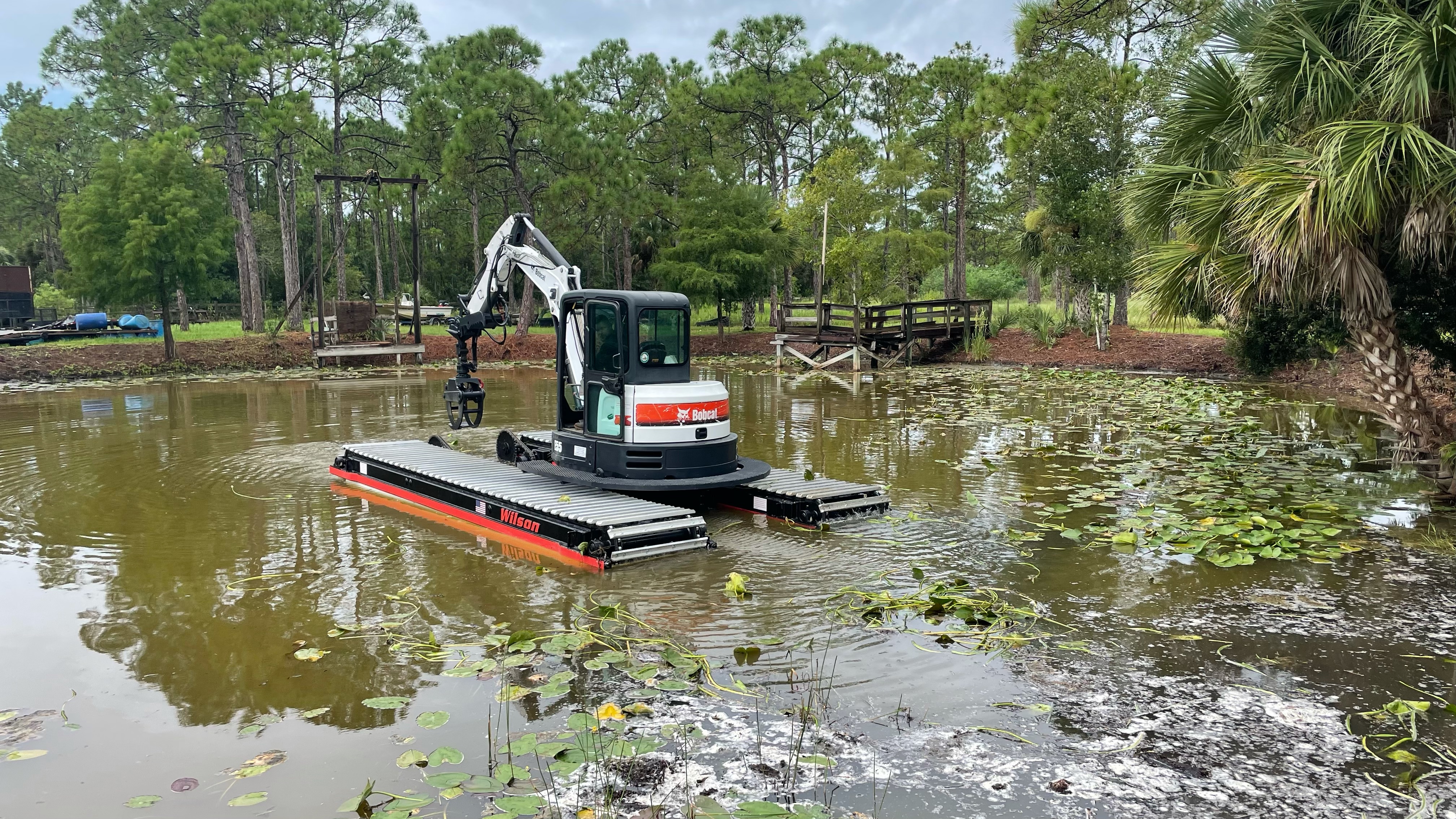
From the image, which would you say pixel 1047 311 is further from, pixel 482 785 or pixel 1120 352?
pixel 482 785

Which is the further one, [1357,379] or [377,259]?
[377,259]

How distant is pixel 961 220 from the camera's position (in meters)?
35.4

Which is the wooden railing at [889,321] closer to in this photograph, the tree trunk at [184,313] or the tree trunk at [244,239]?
the tree trunk at [244,239]

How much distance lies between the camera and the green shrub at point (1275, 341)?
17203mm

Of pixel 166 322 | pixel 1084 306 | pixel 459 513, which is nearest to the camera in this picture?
pixel 459 513

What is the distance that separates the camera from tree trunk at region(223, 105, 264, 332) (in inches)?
1382

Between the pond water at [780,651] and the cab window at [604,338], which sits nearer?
the pond water at [780,651]

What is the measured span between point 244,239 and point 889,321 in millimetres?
24587

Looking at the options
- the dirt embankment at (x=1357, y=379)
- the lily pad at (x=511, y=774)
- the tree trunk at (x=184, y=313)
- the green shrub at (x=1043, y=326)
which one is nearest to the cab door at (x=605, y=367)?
the lily pad at (x=511, y=774)

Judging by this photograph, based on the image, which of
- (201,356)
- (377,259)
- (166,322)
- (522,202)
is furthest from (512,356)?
(166,322)

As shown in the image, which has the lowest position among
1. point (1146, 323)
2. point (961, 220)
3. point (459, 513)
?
point (459, 513)

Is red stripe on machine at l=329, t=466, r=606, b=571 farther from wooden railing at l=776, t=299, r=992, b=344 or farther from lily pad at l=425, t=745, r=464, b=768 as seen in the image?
wooden railing at l=776, t=299, r=992, b=344

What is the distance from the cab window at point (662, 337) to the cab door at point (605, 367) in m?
0.21

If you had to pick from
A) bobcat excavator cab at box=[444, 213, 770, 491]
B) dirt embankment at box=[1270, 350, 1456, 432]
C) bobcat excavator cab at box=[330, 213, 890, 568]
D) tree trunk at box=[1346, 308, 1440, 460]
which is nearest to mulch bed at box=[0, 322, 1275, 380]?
dirt embankment at box=[1270, 350, 1456, 432]
